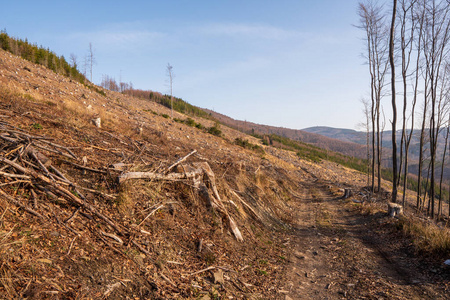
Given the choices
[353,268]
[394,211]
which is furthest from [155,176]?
[394,211]

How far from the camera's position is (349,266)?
5.68 m

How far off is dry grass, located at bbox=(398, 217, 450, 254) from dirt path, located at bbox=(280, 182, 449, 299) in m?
0.42

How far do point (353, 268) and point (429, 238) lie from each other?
2518 mm

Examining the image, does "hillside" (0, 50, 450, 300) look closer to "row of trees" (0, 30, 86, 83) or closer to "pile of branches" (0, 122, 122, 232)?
"pile of branches" (0, 122, 122, 232)

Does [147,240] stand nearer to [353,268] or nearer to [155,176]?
[155,176]

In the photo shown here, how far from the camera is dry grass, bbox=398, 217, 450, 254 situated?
5730 millimetres

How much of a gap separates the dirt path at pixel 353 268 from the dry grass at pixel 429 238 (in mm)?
418

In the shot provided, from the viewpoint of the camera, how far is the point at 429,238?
6250 millimetres

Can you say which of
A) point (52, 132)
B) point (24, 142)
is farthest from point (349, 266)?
point (52, 132)

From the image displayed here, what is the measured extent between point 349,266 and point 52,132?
8.04m

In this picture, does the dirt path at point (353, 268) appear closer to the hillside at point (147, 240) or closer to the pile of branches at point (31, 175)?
the hillside at point (147, 240)

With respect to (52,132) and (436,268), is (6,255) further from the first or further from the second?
(436,268)

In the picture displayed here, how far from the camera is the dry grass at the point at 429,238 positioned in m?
5.73

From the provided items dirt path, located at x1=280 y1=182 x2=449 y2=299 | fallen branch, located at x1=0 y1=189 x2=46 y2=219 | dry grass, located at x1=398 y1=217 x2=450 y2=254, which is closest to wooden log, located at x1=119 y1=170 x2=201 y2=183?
fallen branch, located at x1=0 y1=189 x2=46 y2=219
